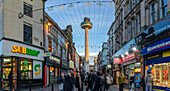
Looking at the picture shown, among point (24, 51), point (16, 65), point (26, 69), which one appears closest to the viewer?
point (16, 65)

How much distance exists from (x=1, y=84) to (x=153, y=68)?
14.1 meters

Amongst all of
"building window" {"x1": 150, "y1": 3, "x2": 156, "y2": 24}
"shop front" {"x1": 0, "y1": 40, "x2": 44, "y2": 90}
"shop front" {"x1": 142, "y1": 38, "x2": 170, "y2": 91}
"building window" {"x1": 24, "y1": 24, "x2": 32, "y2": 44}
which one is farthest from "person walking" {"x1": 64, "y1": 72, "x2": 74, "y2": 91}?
"building window" {"x1": 24, "y1": 24, "x2": 32, "y2": 44}

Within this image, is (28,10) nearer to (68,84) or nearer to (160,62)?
(68,84)

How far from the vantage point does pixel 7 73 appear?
1770 centimetres

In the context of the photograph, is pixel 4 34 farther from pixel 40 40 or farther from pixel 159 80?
pixel 159 80

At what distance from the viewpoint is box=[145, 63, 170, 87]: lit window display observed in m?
13.4

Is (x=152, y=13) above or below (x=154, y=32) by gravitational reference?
above

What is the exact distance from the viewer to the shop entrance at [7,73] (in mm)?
17438

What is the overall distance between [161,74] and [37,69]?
48.1 feet

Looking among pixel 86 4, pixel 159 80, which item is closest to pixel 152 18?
pixel 159 80

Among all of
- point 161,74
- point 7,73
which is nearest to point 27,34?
point 7,73

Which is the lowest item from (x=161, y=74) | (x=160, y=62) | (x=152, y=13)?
(x=161, y=74)

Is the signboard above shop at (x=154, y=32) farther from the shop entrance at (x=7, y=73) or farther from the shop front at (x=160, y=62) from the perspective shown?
the shop entrance at (x=7, y=73)

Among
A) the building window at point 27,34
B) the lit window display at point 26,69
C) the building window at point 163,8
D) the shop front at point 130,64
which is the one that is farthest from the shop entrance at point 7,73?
the building window at point 163,8
